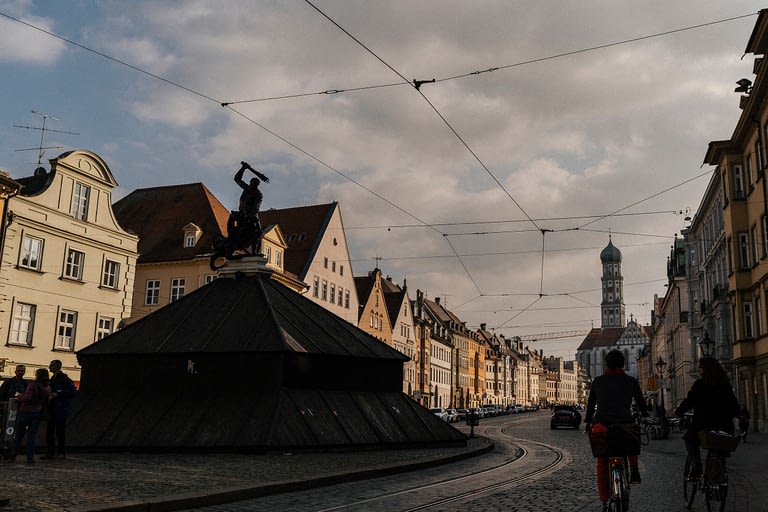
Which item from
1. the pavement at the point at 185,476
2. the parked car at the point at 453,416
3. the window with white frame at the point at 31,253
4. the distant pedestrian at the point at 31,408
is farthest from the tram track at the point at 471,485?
the parked car at the point at 453,416

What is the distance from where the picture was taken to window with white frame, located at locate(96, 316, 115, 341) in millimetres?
39094

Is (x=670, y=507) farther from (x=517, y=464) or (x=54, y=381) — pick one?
(x=54, y=381)

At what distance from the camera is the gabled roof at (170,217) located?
52.0 m

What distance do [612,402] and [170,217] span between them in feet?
165

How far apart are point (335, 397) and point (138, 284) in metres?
35.9

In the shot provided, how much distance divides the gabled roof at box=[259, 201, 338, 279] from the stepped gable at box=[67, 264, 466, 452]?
37903 mm

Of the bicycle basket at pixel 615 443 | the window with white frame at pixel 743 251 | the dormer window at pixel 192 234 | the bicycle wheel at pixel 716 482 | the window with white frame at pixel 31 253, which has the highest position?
the dormer window at pixel 192 234

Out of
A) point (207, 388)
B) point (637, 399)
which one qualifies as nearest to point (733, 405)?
point (637, 399)

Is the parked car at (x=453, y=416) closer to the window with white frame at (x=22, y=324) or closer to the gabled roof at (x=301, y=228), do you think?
the gabled roof at (x=301, y=228)

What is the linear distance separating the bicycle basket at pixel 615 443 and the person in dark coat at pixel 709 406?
1683 millimetres

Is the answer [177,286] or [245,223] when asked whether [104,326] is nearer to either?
[177,286]

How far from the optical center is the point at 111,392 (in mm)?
20141

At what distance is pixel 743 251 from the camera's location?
38.4 m

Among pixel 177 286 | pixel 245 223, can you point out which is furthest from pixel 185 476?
pixel 177 286
